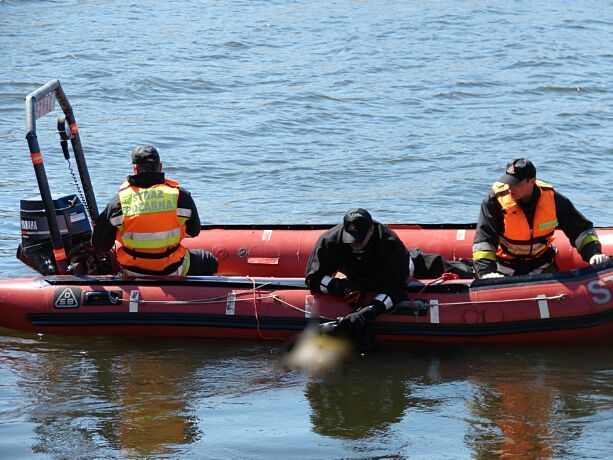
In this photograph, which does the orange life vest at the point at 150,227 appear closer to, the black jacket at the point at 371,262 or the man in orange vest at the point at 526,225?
the black jacket at the point at 371,262

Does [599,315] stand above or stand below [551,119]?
below

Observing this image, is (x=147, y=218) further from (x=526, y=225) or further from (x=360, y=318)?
(x=526, y=225)

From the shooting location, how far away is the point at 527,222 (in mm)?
7238

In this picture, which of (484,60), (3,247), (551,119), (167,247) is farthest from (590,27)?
(167,247)

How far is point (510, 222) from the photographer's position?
23.9 ft

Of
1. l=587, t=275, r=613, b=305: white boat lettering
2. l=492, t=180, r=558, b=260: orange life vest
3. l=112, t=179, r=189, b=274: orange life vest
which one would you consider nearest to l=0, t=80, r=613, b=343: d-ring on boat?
l=587, t=275, r=613, b=305: white boat lettering

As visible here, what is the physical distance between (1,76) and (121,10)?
4713mm

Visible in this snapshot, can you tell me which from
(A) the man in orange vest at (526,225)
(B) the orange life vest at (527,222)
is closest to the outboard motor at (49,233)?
(A) the man in orange vest at (526,225)

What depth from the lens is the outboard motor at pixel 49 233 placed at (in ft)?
25.5

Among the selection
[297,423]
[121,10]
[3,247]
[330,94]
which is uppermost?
[121,10]

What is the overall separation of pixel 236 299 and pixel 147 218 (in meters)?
0.78

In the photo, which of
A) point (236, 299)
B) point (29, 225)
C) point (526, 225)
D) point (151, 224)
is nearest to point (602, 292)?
point (526, 225)

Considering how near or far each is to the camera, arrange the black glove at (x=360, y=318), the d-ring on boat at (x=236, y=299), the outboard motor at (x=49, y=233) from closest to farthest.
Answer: the black glove at (x=360, y=318) → the d-ring on boat at (x=236, y=299) → the outboard motor at (x=49, y=233)

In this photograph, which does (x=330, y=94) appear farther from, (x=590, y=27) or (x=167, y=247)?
(x=167, y=247)
